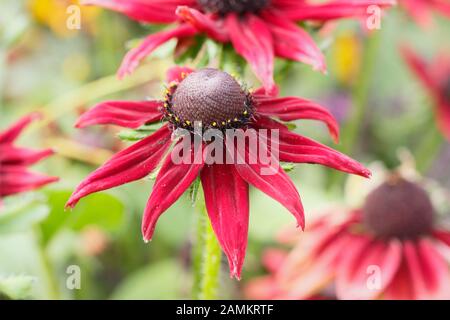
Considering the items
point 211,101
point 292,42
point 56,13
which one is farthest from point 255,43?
point 56,13

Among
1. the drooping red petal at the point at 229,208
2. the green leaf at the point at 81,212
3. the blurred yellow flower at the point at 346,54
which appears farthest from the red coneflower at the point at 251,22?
the blurred yellow flower at the point at 346,54

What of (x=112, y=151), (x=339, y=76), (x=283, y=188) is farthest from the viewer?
(x=339, y=76)

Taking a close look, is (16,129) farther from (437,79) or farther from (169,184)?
(437,79)

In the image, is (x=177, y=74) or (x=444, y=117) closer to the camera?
(x=177, y=74)

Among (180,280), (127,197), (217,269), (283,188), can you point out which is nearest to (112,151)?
(127,197)

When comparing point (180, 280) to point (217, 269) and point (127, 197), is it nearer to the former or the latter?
point (127, 197)

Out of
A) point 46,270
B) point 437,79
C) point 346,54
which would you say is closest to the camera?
point 46,270

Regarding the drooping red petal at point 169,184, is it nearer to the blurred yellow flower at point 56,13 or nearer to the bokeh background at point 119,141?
the bokeh background at point 119,141
